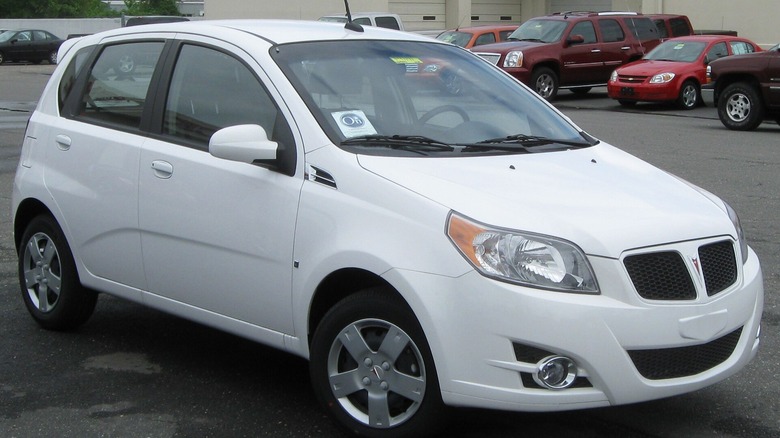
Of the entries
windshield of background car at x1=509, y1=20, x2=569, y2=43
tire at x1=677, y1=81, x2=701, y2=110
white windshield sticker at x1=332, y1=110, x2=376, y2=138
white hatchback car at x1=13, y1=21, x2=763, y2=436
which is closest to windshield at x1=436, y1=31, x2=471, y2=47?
windshield of background car at x1=509, y1=20, x2=569, y2=43

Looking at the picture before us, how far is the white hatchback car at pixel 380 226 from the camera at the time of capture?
393 cm

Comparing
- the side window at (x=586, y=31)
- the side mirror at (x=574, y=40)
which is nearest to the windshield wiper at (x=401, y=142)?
the side mirror at (x=574, y=40)

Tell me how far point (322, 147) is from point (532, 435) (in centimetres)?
145

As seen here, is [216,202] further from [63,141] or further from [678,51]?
[678,51]

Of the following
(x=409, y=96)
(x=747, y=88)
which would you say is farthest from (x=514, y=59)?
(x=409, y=96)

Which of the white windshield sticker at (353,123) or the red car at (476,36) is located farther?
the red car at (476,36)

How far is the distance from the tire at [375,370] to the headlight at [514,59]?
63.9 ft

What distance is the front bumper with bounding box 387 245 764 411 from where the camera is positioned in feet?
12.6

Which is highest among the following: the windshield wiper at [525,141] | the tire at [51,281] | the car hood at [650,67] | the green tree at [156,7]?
the windshield wiper at [525,141]

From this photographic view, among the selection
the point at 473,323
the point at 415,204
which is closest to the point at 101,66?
the point at 415,204

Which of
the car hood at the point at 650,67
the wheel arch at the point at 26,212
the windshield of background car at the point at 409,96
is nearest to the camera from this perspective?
the windshield of background car at the point at 409,96

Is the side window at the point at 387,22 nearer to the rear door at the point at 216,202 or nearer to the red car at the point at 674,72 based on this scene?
the red car at the point at 674,72

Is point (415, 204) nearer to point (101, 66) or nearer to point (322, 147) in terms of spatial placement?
point (322, 147)

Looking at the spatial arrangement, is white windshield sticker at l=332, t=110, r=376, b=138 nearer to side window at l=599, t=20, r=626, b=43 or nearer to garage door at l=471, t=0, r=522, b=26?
side window at l=599, t=20, r=626, b=43
